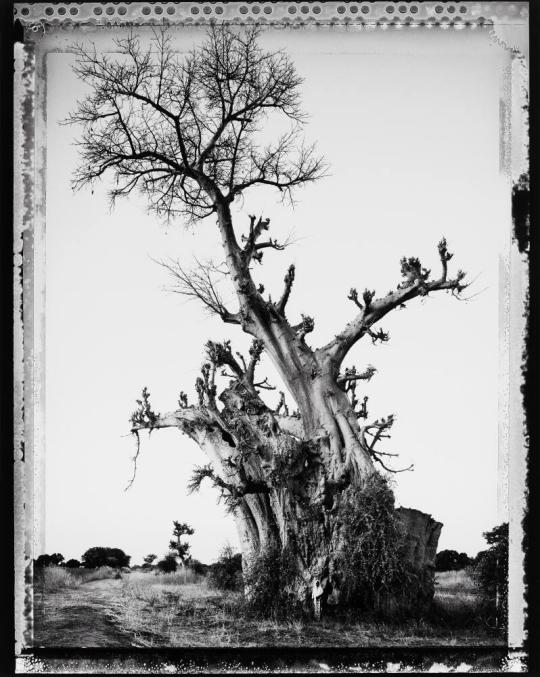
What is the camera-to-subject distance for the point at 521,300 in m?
Answer: 12.1

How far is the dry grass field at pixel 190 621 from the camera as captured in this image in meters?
12.6

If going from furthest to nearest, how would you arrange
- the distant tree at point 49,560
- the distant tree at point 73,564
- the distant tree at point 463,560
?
the distant tree at point 463,560 < the distant tree at point 73,564 < the distant tree at point 49,560

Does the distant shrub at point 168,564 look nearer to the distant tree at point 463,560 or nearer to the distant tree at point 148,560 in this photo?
the distant tree at point 148,560

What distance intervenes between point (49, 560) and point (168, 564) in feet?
7.75

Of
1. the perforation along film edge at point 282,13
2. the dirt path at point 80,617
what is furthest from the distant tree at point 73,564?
the perforation along film edge at point 282,13

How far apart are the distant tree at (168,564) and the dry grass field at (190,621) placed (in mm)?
213

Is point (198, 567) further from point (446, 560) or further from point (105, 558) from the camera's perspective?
point (446, 560)

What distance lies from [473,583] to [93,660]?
4.92 m

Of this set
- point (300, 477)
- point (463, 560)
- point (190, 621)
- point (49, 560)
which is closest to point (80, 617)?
point (49, 560)

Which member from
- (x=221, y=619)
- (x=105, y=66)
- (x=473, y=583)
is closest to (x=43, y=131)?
(x=105, y=66)

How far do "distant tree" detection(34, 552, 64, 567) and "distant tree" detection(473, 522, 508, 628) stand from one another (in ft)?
17.4

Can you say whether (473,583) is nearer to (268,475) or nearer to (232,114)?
(268,475)

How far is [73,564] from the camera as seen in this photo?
1367 centimetres

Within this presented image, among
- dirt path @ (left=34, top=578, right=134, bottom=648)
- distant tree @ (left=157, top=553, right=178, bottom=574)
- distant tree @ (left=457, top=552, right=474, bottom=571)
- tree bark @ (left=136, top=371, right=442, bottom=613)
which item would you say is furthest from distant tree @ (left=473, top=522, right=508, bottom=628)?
dirt path @ (left=34, top=578, right=134, bottom=648)
